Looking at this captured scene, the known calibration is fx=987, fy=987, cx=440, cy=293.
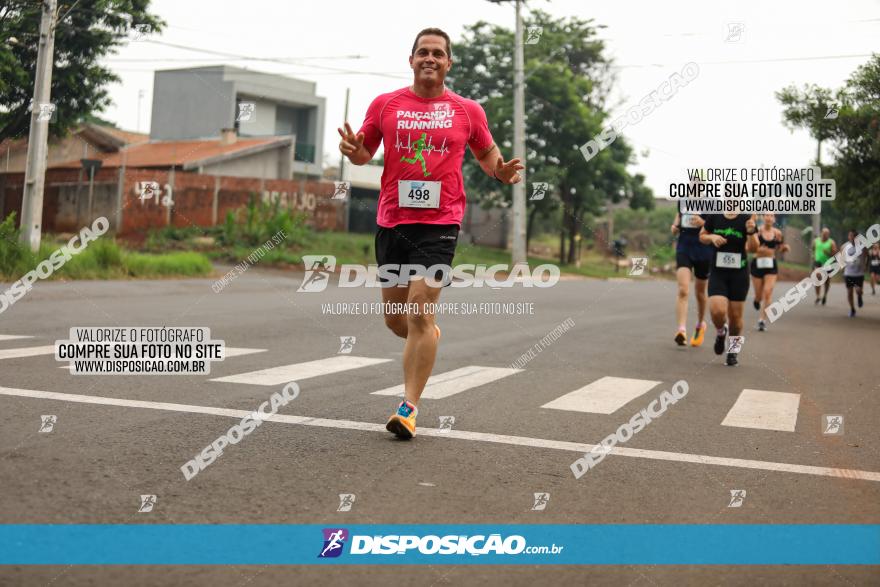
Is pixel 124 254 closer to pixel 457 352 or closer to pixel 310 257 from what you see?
pixel 310 257

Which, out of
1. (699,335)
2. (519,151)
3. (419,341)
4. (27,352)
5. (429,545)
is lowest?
(429,545)

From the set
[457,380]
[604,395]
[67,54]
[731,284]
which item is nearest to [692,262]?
[731,284]

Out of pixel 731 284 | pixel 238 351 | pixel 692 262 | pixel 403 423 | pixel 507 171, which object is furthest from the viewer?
pixel 692 262

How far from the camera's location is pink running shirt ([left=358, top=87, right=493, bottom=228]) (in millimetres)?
5766

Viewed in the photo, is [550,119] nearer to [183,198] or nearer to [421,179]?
[183,198]

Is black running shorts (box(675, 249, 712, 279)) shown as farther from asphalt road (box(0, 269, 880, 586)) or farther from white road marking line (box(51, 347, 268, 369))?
white road marking line (box(51, 347, 268, 369))

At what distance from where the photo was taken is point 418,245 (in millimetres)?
5734

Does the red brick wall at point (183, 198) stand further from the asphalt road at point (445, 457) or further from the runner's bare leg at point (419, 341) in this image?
the runner's bare leg at point (419, 341)

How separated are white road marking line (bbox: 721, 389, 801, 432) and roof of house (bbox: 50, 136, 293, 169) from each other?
108 feet

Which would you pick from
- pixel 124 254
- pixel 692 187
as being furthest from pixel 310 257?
pixel 692 187

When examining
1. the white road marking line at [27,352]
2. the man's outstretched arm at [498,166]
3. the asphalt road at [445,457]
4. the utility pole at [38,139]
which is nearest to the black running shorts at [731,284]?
the asphalt road at [445,457]

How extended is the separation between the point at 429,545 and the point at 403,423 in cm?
189

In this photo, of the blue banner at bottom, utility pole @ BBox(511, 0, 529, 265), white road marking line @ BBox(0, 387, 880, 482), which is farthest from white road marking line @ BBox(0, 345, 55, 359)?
utility pole @ BBox(511, 0, 529, 265)

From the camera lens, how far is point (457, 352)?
1059cm
